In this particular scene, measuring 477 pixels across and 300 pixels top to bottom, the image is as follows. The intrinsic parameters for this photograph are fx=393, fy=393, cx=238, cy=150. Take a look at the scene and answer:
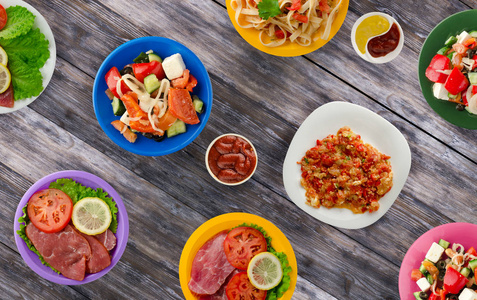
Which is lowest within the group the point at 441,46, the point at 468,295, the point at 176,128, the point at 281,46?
the point at 468,295

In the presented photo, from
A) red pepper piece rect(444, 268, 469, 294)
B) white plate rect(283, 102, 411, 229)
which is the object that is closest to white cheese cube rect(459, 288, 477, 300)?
red pepper piece rect(444, 268, 469, 294)

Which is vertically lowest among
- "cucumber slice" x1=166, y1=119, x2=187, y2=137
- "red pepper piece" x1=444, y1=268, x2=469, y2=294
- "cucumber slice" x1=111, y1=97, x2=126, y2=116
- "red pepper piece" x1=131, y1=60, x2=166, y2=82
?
"red pepper piece" x1=444, y1=268, x2=469, y2=294

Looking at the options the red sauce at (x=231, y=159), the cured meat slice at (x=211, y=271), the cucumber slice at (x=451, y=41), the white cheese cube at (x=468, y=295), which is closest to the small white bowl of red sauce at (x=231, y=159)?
the red sauce at (x=231, y=159)

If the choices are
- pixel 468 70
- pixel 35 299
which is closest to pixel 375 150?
pixel 468 70

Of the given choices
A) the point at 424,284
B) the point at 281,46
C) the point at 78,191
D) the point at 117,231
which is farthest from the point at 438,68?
the point at 78,191

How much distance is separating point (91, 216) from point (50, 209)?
0.98ft

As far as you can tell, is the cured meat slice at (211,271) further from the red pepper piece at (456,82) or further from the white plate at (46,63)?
the red pepper piece at (456,82)

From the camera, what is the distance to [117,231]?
120 inches

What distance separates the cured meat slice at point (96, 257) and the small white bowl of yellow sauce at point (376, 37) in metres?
2.46

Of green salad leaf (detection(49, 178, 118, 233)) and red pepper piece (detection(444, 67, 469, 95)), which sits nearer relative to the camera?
red pepper piece (detection(444, 67, 469, 95))

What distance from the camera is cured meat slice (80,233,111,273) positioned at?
2.96 meters

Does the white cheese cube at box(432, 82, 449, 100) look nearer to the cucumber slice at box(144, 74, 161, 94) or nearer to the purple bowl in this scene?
the cucumber slice at box(144, 74, 161, 94)

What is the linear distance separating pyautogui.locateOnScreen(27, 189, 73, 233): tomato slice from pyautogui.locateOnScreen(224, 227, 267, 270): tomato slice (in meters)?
1.21

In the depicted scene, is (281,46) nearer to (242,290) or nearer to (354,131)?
(354,131)
